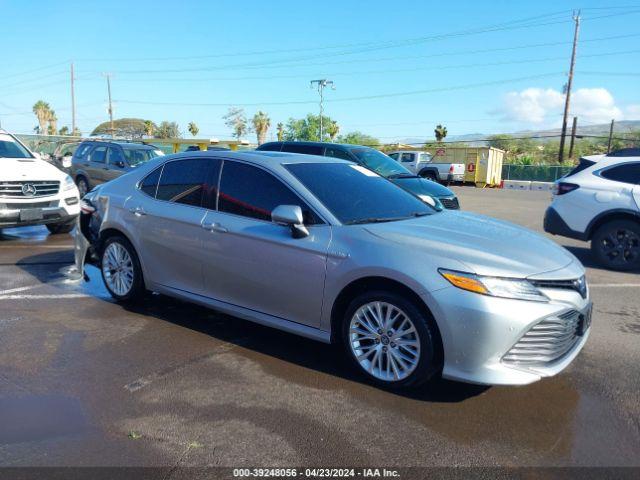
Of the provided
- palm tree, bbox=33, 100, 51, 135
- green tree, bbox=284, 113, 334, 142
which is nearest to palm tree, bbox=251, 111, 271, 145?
green tree, bbox=284, 113, 334, 142

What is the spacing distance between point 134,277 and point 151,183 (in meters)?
0.95

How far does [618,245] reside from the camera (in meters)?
7.95

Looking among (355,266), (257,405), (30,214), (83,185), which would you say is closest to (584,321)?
(355,266)

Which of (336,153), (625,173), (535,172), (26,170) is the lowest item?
(535,172)

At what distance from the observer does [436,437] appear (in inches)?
125

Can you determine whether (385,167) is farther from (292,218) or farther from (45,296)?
(292,218)

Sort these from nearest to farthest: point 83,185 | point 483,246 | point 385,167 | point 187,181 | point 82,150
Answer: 1. point 483,246
2. point 187,181
3. point 385,167
4. point 83,185
5. point 82,150

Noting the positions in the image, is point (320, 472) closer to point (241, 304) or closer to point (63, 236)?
point (241, 304)

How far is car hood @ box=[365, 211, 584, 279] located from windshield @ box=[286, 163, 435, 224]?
0.69 feet

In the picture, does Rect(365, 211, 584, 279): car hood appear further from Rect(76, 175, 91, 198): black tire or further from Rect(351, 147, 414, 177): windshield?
Rect(76, 175, 91, 198): black tire

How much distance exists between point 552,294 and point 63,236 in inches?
356

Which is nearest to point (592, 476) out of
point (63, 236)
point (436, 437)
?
point (436, 437)

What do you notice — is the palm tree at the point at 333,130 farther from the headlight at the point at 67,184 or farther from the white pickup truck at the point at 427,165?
the headlight at the point at 67,184

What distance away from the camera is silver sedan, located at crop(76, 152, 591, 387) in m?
3.38
